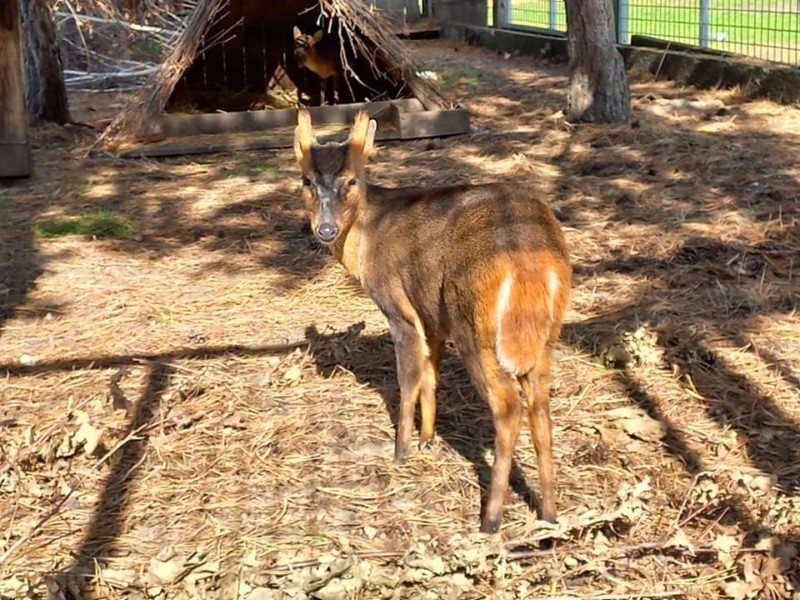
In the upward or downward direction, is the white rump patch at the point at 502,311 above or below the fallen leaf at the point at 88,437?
above

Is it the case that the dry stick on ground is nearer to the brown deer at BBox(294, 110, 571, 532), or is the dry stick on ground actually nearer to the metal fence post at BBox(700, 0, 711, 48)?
the brown deer at BBox(294, 110, 571, 532)

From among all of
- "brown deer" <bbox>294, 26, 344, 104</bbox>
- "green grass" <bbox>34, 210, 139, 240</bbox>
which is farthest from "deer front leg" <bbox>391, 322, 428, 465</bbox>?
"brown deer" <bbox>294, 26, 344, 104</bbox>

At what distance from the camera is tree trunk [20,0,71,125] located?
36.8 feet

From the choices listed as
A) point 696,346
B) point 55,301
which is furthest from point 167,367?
point 696,346

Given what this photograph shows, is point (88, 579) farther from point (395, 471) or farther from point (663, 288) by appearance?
point (663, 288)

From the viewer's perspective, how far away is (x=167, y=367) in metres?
5.57

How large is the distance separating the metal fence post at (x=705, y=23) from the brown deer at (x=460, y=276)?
8183 millimetres

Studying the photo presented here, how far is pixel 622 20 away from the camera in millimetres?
13969

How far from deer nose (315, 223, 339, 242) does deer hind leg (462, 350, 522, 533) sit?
900mm

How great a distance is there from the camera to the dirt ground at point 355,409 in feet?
12.2

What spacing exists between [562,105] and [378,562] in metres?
8.59

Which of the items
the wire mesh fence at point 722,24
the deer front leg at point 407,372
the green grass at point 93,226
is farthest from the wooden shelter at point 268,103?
the deer front leg at point 407,372

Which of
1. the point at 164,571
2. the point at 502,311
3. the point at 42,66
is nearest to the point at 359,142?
the point at 502,311

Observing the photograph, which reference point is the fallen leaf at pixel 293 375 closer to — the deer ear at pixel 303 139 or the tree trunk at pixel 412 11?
the deer ear at pixel 303 139
